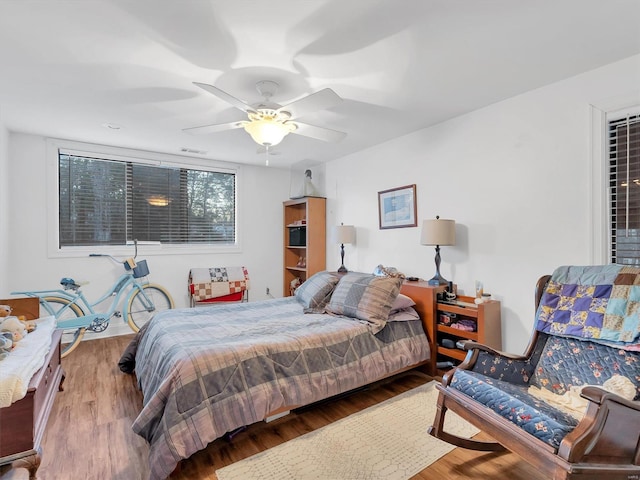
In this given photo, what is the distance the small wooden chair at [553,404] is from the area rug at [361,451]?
209 millimetres

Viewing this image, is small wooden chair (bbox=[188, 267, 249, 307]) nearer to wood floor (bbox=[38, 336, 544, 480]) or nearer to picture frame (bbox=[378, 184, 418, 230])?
wood floor (bbox=[38, 336, 544, 480])

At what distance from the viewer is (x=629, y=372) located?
5.49 ft

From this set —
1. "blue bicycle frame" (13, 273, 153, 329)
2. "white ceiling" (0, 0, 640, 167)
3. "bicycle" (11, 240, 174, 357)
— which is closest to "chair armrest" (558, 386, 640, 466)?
"white ceiling" (0, 0, 640, 167)

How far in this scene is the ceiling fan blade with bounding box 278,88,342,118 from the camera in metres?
1.95

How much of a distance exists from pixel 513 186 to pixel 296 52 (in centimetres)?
211

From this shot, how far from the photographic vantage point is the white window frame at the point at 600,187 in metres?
2.27

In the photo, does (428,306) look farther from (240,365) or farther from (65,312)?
(65,312)

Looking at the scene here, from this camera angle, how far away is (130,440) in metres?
2.01

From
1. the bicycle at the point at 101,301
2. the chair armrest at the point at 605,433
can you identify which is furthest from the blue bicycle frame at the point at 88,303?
the chair armrest at the point at 605,433

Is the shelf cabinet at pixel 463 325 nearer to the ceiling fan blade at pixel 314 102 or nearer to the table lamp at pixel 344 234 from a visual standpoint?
the table lamp at pixel 344 234

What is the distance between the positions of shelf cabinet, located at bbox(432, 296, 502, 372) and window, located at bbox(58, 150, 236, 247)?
3459 millimetres

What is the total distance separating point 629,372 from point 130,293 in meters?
4.81

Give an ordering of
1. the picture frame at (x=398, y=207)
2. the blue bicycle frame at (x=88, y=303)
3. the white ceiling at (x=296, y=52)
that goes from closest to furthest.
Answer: the white ceiling at (x=296, y=52), the blue bicycle frame at (x=88, y=303), the picture frame at (x=398, y=207)

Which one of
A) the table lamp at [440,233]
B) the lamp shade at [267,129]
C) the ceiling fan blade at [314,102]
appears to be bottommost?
the table lamp at [440,233]
